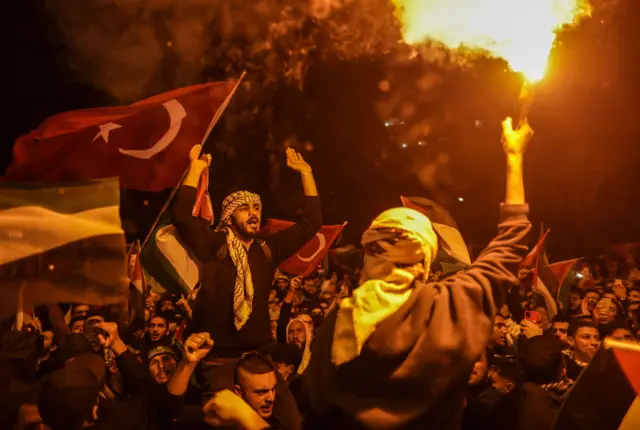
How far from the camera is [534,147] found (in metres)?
24.8

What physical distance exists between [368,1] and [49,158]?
4825mm

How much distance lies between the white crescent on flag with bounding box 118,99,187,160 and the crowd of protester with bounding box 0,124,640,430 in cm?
158

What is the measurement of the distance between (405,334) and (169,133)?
5.17 metres

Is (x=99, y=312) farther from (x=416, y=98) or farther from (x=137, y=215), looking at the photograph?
(x=416, y=98)

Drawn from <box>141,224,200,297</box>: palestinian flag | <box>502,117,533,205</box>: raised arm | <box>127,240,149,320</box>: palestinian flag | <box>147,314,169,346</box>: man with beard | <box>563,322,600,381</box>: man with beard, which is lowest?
<box>147,314,169,346</box>: man with beard

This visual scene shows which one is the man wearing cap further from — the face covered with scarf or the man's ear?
the face covered with scarf

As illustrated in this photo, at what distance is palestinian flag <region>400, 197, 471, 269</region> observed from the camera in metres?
9.62

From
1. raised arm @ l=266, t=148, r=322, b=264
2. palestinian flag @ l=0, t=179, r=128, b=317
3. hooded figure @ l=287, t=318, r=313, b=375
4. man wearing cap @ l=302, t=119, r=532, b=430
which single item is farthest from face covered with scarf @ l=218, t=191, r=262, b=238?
man wearing cap @ l=302, t=119, r=532, b=430

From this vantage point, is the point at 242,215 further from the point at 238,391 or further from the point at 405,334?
the point at 405,334

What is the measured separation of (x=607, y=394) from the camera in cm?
316

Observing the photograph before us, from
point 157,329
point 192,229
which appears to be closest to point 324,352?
point 192,229

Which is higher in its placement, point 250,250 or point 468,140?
point 250,250

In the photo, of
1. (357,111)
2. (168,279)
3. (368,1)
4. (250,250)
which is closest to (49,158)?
(168,279)

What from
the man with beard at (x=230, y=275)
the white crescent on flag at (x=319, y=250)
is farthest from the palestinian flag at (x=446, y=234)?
the man with beard at (x=230, y=275)
